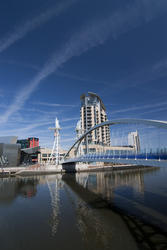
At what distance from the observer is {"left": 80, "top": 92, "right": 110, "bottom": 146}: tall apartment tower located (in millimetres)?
91938

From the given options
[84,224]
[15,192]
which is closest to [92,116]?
[15,192]

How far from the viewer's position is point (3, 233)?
39.1 ft

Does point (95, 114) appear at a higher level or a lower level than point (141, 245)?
higher

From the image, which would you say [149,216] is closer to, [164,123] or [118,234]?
[118,234]

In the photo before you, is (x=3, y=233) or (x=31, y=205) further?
(x=31, y=205)

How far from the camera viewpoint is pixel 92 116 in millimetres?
94062

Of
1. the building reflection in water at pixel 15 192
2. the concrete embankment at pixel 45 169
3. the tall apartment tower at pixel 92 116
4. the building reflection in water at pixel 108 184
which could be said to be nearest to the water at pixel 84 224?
the building reflection in water at pixel 15 192

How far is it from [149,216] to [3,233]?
13843 mm

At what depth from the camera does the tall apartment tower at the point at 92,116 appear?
91938 mm

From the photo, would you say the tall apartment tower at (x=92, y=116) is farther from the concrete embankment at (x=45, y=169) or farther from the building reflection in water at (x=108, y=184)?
the building reflection in water at (x=108, y=184)

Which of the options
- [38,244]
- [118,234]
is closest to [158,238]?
[118,234]

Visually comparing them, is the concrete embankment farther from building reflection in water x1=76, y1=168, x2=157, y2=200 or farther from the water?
the water

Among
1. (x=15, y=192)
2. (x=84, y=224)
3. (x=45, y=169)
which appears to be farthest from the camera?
(x=45, y=169)

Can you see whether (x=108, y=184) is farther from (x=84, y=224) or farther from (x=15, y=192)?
(x=84, y=224)
